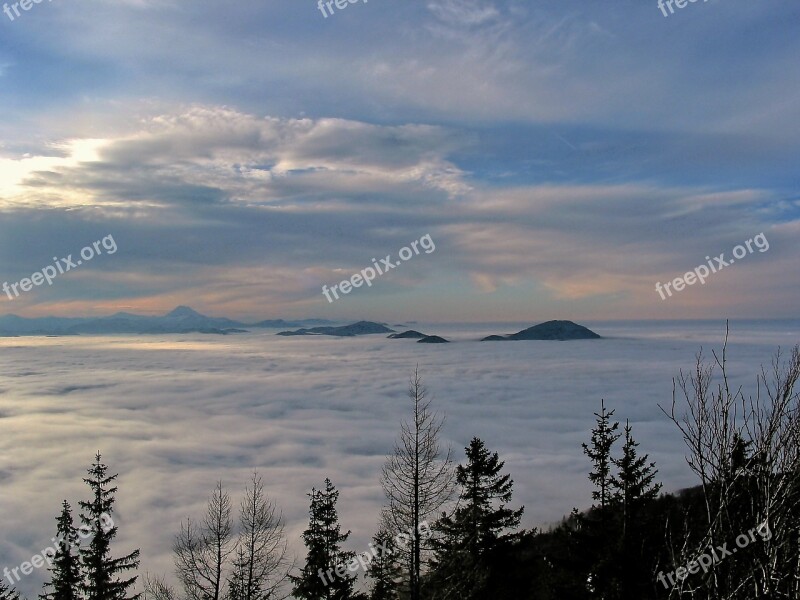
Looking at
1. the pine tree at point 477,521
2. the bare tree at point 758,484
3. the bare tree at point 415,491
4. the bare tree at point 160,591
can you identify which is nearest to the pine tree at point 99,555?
the bare tree at point 160,591

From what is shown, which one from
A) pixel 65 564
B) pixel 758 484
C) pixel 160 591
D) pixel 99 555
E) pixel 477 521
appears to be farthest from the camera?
pixel 160 591

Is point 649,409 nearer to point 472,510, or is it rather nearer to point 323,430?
point 323,430

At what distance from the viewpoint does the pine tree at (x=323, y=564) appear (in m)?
20.8

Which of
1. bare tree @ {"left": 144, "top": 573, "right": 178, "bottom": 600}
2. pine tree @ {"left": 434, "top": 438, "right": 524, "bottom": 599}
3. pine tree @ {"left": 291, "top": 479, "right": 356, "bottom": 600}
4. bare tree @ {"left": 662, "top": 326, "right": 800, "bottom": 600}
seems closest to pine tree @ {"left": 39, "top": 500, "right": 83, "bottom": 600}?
bare tree @ {"left": 144, "top": 573, "right": 178, "bottom": 600}

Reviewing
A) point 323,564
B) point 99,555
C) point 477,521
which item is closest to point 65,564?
point 99,555

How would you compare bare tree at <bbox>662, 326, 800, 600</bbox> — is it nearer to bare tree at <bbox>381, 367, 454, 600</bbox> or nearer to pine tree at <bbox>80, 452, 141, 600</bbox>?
bare tree at <bbox>381, 367, 454, 600</bbox>

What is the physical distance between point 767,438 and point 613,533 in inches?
541

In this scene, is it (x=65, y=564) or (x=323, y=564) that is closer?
(x=323, y=564)

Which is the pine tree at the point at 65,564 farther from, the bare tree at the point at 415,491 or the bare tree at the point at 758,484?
the bare tree at the point at 758,484

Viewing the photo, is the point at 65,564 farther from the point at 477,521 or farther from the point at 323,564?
the point at 477,521

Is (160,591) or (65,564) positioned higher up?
(65,564)

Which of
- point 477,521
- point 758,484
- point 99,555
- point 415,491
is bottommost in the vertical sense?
point 99,555

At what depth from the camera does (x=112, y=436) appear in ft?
589

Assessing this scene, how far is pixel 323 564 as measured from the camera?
2144 centimetres
